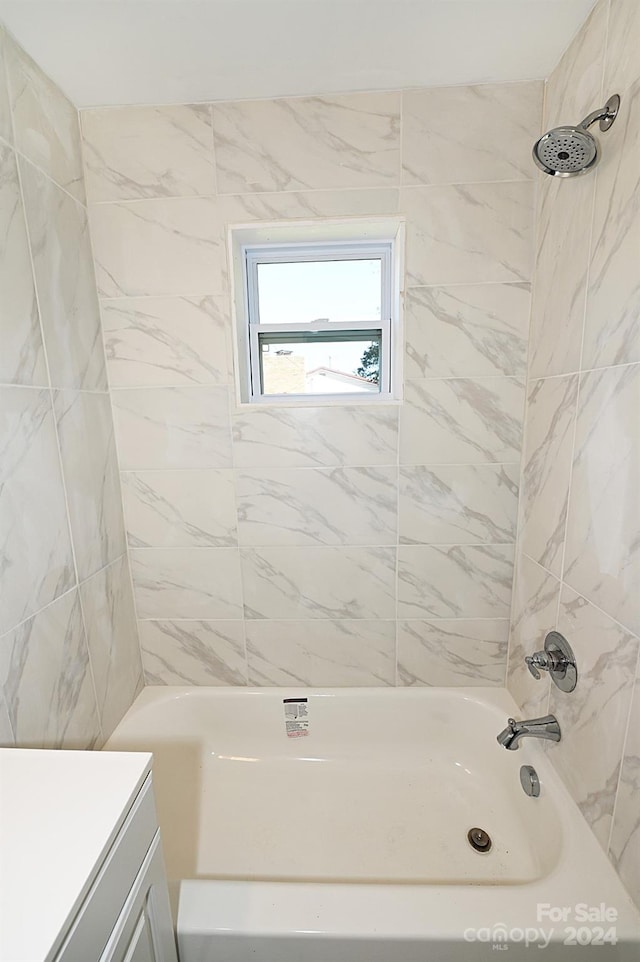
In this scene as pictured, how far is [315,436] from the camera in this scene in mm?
1378

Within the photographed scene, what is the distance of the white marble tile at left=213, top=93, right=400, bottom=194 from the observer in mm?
1207

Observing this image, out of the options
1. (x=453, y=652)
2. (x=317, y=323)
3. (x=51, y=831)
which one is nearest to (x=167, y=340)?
(x=317, y=323)

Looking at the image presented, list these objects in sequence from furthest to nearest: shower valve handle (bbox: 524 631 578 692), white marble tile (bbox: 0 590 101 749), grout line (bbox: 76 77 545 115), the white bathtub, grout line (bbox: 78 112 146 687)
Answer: grout line (bbox: 78 112 146 687) < grout line (bbox: 76 77 545 115) < shower valve handle (bbox: 524 631 578 692) < white marble tile (bbox: 0 590 101 749) < the white bathtub

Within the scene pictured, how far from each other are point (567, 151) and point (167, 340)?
1.19 meters

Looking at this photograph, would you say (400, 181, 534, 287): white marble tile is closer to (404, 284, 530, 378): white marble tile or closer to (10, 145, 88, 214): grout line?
(404, 284, 530, 378): white marble tile

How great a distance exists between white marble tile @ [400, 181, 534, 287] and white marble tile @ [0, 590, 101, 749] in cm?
143

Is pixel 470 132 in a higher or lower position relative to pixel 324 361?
higher

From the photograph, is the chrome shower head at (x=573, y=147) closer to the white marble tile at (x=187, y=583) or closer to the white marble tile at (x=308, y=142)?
the white marble tile at (x=308, y=142)

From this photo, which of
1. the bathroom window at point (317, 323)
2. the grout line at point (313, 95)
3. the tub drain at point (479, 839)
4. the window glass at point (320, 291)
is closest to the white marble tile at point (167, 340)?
the bathroom window at point (317, 323)

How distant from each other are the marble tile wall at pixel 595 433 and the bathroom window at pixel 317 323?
0.52m

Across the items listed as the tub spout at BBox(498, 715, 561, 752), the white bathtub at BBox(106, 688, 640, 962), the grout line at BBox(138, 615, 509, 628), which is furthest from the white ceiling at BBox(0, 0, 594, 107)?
the white bathtub at BBox(106, 688, 640, 962)

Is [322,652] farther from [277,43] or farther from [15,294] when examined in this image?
[277,43]

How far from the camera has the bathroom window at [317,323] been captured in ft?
4.83

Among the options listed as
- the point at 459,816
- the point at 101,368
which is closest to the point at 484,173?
the point at 101,368
